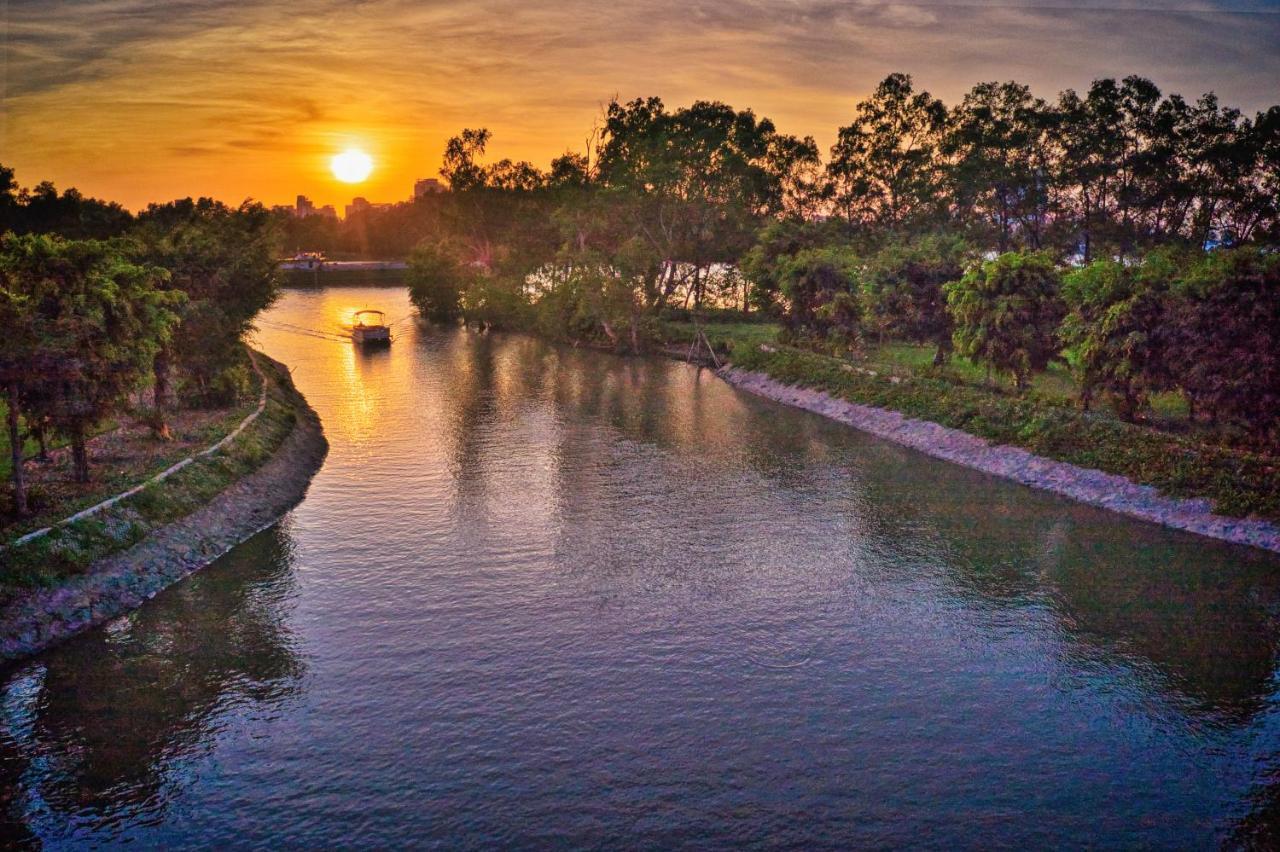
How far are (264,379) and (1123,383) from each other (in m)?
58.8

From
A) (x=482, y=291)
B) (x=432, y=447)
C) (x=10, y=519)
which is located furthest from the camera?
(x=482, y=291)

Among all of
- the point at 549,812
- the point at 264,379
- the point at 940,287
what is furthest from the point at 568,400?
the point at 549,812

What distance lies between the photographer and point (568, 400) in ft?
231

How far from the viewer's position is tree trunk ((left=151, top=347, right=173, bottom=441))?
148 ft

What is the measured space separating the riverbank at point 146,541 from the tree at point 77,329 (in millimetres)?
4309

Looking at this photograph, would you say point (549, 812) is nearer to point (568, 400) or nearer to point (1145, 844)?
point (1145, 844)

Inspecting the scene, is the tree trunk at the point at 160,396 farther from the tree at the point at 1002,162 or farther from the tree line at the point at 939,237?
the tree at the point at 1002,162

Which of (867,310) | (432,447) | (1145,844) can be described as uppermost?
(867,310)

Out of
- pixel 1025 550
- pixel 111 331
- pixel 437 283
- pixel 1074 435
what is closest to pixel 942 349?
pixel 1074 435

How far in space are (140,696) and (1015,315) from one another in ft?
168

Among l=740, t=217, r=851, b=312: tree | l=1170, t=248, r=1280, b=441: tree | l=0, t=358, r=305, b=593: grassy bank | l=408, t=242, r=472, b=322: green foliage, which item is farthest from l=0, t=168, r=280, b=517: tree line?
l=408, t=242, r=472, b=322: green foliage

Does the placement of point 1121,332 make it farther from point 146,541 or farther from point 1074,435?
point 146,541

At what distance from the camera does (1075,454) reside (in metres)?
45.9

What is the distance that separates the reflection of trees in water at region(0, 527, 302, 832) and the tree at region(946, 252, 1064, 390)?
145 feet
